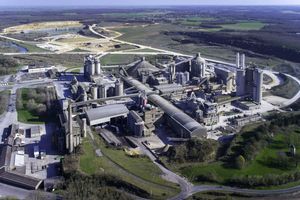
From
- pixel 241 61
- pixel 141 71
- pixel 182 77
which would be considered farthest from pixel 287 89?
pixel 141 71

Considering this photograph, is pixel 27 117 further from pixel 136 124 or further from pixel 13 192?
pixel 13 192

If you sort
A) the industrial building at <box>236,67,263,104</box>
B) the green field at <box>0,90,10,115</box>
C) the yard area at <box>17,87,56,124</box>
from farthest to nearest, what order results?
1. the industrial building at <box>236,67,263,104</box>
2. the green field at <box>0,90,10,115</box>
3. the yard area at <box>17,87,56,124</box>

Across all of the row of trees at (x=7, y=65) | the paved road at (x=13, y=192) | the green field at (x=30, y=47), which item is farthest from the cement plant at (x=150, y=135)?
the green field at (x=30, y=47)

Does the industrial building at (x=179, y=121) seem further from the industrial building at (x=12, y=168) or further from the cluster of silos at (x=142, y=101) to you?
the industrial building at (x=12, y=168)

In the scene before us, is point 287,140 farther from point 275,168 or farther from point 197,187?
point 197,187

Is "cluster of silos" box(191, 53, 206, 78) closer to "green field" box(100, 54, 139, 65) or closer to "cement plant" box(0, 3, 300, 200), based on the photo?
"cement plant" box(0, 3, 300, 200)

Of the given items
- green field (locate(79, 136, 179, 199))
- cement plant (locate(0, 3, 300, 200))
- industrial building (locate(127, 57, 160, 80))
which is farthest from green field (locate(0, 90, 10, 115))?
industrial building (locate(127, 57, 160, 80))

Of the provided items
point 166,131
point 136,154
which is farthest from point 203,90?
point 136,154
